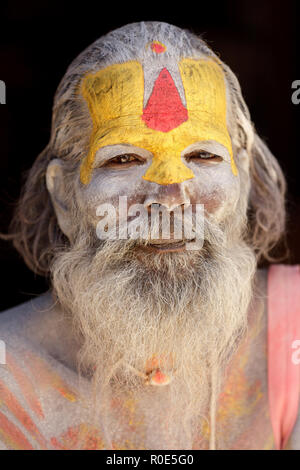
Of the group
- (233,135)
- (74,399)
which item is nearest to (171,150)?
(233,135)

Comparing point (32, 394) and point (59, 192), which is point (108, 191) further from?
point (32, 394)

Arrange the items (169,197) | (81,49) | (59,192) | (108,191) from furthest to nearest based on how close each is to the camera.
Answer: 1. (81,49)
2. (59,192)
3. (108,191)
4. (169,197)

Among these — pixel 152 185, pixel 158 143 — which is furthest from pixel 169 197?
pixel 158 143

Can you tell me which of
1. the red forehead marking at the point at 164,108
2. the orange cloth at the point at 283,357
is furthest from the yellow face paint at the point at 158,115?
the orange cloth at the point at 283,357

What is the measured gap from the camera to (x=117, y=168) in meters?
1.85

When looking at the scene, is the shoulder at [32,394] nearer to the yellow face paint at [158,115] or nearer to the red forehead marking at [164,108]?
the yellow face paint at [158,115]

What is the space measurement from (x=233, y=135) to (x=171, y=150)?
14.9 inches

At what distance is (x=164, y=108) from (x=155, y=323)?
2.12ft

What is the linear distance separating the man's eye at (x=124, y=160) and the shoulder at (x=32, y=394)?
0.65 metres

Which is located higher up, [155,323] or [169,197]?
[169,197]

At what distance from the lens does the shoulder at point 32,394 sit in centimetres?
187

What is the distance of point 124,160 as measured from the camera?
72.9 inches

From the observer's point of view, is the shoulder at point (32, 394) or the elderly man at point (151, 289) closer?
the elderly man at point (151, 289)

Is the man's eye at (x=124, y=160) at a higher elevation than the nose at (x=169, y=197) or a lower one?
higher
